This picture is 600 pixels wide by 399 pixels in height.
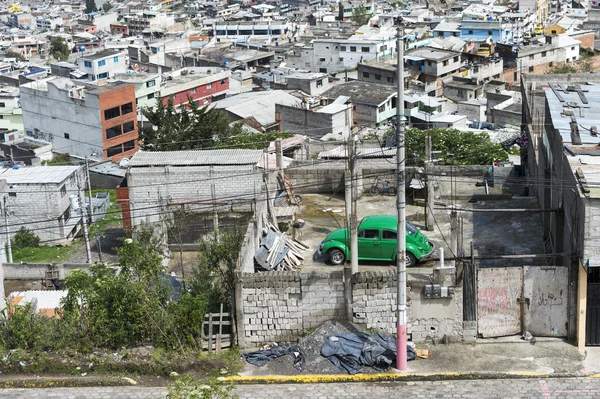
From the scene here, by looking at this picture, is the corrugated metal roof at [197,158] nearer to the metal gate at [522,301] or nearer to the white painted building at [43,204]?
the white painted building at [43,204]

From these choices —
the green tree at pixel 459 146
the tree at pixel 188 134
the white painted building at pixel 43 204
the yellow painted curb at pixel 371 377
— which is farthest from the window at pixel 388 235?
the tree at pixel 188 134

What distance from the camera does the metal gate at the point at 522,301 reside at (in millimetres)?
16703

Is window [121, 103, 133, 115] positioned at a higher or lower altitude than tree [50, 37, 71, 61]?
higher

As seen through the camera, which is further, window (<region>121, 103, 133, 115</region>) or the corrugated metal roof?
window (<region>121, 103, 133, 115</region>)

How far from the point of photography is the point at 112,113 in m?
53.9

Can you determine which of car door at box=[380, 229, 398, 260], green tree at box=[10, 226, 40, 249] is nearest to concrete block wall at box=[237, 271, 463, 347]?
car door at box=[380, 229, 398, 260]

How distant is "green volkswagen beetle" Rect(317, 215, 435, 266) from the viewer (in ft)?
61.9

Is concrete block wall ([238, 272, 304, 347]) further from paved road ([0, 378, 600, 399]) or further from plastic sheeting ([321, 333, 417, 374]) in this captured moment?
paved road ([0, 378, 600, 399])

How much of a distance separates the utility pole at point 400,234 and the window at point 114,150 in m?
40.8

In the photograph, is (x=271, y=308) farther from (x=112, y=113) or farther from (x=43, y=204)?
(x=112, y=113)

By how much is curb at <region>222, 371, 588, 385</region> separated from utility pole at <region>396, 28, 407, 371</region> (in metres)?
0.30

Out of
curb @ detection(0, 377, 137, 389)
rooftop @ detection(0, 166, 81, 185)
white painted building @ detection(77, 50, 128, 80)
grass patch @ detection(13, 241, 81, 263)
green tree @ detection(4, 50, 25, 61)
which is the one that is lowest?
green tree @ detection(4, 50, 25, 61)

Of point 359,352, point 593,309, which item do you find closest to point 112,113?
point 359,352

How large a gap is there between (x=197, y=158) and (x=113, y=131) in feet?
96.0
